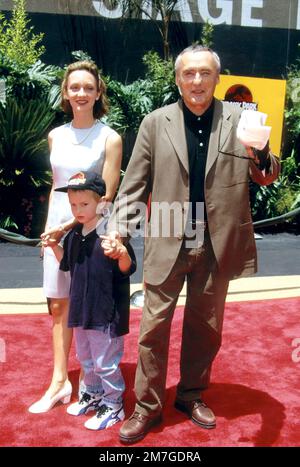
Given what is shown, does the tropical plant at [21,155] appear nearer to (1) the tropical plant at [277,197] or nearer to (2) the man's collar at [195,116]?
(1) the tropical plant at [277,197]

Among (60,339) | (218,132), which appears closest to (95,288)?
(60,339)

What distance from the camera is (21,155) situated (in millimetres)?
7086

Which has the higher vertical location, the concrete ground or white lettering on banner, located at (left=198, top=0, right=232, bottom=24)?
white lettering on banner, located at (left=198, top=0, right=232, bottom=24)

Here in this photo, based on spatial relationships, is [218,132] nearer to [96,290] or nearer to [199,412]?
[96,290]

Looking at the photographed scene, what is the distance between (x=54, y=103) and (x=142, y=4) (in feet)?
8.84

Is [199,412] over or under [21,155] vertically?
under

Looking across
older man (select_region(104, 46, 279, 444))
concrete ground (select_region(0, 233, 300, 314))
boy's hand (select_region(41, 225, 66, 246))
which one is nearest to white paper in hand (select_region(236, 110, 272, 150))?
older man (select_region(104, 46, 279, 444))

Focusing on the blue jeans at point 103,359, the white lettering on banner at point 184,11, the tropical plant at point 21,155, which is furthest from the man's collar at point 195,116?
the white lettering on banner at point 184,11

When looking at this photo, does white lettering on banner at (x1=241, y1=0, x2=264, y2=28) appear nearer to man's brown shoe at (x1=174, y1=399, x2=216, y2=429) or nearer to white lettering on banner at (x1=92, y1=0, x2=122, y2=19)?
white lettering on banner at (x1=92, y1=0, x2=122, y2=19)

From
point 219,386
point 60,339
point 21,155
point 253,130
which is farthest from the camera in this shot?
point 21,155

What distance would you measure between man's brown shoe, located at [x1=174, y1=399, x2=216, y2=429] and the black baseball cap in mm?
1187

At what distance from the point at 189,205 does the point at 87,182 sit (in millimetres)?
500

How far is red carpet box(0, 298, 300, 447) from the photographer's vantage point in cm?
269
